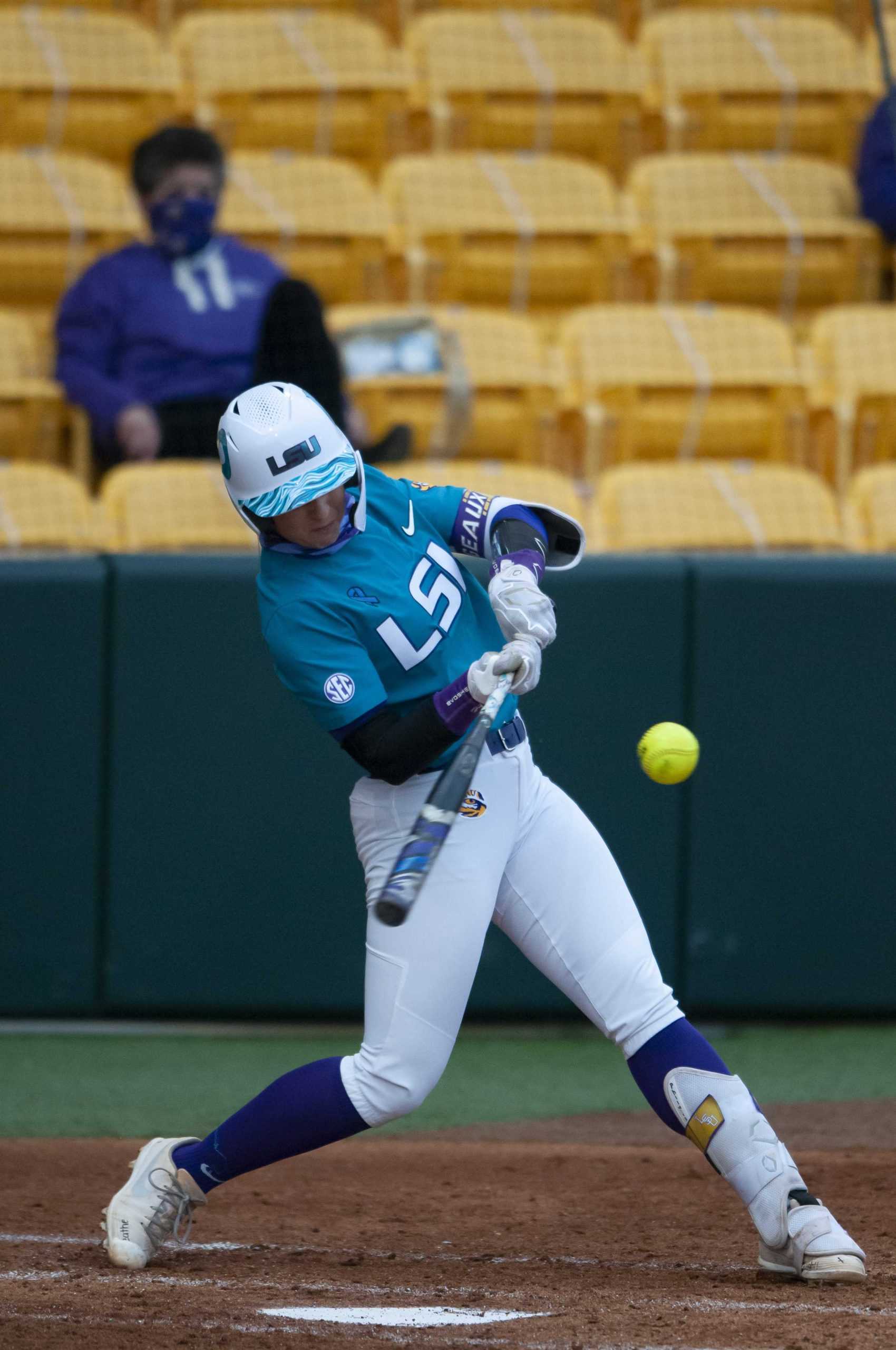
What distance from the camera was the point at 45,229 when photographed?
6645mm

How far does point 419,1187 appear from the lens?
386 cm

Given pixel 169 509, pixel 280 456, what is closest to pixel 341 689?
pixel 280 456

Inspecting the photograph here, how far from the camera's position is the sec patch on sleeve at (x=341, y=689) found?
3.00m

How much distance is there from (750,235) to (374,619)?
15.7 feet

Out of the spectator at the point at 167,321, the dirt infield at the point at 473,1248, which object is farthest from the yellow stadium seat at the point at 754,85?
the dirt infield at the point at 473,1248

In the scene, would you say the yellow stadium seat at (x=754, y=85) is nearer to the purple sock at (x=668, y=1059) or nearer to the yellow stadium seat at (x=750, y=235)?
the yellow stadium seat at (x=750, y=235)

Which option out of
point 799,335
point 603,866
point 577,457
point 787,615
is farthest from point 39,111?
point 603,866

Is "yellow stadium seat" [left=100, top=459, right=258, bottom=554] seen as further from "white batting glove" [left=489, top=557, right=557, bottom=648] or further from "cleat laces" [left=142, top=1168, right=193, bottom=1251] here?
"cleat laces" [left=142, top=1168, right=193, bottom=1251]

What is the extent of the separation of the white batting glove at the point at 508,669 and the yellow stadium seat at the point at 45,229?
13.6ft

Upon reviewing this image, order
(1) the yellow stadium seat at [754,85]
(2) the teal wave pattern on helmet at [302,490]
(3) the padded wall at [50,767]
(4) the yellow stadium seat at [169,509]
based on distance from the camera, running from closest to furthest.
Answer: (2) the teal wave pattern on helmet at [302,490] → (3) the padded wall at [50,767] → (4) the yellow stadium seat at [169,509] → (1) the yellow stadium seat at [754,85]

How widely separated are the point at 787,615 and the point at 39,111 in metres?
3.92

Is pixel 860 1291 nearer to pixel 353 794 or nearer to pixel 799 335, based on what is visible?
pixel 353 794

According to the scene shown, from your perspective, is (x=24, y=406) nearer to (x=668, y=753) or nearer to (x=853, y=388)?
(x=853, y=388)

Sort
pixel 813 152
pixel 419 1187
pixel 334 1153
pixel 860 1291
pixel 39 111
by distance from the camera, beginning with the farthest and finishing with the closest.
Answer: pixel 813 152 → pixel 39 111 → pixel 334 1153 → pixel 419 1187 → pixel 860 1291
